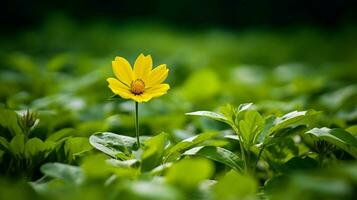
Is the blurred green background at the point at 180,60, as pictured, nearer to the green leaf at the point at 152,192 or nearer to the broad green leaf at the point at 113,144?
the broad green leaf at the point at 113,144

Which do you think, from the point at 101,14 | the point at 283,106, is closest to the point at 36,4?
the point at 101,14

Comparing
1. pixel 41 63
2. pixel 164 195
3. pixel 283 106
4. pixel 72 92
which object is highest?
pixel 41 63

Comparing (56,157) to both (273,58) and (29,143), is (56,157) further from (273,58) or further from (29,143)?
(273,58)

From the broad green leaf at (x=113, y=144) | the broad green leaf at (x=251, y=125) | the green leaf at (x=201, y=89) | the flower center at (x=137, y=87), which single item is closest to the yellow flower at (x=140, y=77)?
the flower center at (x=137, y=87)

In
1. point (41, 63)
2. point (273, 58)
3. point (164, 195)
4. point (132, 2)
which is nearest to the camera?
point (164, 195)

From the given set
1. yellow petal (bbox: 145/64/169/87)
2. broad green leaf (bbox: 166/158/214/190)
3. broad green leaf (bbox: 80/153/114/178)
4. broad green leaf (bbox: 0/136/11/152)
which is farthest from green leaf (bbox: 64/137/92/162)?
broad green leaf (bbox: 166/158/214/190)

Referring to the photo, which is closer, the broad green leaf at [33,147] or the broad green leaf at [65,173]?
the broad green leaf at [65,173]

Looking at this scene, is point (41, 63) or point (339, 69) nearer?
point (339, 69)
